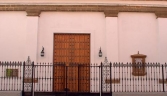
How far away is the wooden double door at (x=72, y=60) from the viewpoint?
14.9 meters

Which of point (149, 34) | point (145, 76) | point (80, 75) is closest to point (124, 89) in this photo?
point (145, 76)

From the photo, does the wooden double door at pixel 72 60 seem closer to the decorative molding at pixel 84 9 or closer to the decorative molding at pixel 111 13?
the decorative molding at pixel 84 9

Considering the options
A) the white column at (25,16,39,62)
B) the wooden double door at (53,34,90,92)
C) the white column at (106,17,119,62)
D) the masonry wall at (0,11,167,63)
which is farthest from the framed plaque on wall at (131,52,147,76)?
the white column at (25,16,39,62)

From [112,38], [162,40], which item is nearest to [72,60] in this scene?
[112,38]

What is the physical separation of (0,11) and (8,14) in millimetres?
514

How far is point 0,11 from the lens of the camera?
51.4 feet

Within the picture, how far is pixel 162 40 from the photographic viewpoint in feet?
50.9

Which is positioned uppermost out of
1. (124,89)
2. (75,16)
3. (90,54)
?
(75,16)

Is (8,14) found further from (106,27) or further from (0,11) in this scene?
(106,27)

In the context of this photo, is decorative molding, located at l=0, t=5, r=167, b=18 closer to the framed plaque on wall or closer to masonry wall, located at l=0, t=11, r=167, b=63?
masonry wall, located at l=0, t=11, r=167, b=63

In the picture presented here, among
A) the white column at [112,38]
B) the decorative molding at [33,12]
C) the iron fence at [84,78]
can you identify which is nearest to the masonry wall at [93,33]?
the white column at [112,38]

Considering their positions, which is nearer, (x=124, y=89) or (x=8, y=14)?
(x=124, y=89)

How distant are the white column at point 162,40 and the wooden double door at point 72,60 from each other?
168 inches

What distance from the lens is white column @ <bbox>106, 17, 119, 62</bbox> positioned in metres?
15.3
